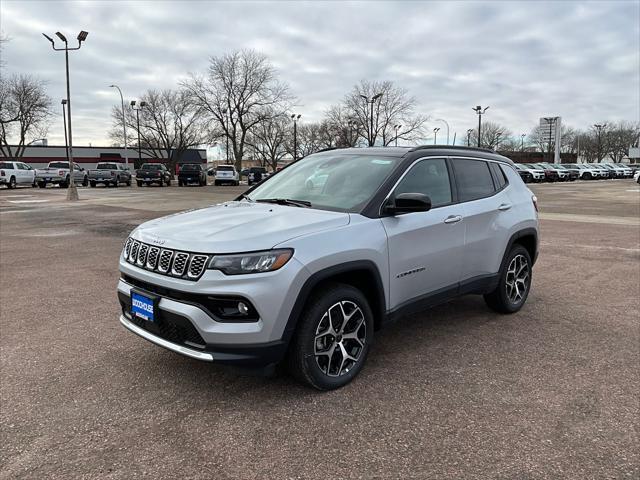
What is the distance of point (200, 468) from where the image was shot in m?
2.62


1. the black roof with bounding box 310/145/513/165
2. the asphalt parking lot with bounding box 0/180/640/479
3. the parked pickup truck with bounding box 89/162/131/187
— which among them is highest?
the parked pickup truck with bounding box 89/162/131/187

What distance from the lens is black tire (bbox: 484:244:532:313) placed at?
507cm

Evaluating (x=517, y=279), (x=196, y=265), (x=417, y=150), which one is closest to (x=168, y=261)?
(x=196, y=265)

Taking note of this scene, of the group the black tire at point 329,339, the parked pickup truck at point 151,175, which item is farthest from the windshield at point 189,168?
the black tire at point 329,339

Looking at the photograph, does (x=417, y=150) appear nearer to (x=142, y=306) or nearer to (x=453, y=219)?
(x=453, y=219)

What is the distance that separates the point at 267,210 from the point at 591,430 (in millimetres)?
2578

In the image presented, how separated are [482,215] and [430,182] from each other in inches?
28.7

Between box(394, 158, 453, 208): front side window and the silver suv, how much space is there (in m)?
0.01

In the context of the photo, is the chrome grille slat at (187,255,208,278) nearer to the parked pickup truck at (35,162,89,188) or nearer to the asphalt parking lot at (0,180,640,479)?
the asphalt parking lot at (0,180,640,479)

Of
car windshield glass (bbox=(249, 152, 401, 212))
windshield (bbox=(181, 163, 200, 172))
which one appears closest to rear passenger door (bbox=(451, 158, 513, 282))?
car windshield glass (bbox=(249, 152, 401, 212))

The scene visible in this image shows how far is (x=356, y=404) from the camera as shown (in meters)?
3.30

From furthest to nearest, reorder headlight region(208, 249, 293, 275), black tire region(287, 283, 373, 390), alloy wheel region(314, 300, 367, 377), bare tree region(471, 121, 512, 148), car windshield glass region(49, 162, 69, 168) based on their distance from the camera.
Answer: bare tree region(471, 121, 512, 148)
car windshield glass region(49, 162, 69, 168)
alloy wheel region(314, 300, 367, 377)
black tire region(287, 283, 373, 390)
headlight region(208, 249, 293, 275)

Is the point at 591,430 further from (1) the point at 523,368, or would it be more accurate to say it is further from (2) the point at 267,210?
(2) the point at 267,210

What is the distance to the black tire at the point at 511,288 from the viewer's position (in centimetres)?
507
